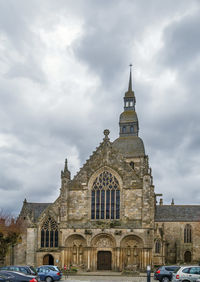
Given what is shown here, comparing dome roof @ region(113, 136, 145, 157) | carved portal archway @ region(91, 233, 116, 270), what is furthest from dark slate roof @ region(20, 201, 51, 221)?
dome roof @ region(113, 136, 145, 157)

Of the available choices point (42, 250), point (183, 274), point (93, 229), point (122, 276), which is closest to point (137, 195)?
point (93, 229)

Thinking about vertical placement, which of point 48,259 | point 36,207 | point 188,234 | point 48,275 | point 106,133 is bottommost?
point 48,259

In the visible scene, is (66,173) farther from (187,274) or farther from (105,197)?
(187,274)

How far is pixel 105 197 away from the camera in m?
44.7

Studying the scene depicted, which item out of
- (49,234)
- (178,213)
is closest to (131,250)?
(49,234)

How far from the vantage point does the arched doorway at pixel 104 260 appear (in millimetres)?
43178

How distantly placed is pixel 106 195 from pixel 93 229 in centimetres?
416

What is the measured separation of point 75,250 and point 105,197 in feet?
22.9

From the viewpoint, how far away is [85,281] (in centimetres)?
3225

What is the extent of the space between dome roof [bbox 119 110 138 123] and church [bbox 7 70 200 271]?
76.8ft

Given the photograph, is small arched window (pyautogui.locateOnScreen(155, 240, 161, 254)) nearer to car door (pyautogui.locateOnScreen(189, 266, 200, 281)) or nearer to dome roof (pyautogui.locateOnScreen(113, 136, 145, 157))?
dome roof (pyautogui.locateOnScreen(113, 136, 145, 157))

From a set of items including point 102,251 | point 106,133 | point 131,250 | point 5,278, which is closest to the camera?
point 5,278

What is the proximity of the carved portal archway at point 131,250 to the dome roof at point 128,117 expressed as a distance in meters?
30.2

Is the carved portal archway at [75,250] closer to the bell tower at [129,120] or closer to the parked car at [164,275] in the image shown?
the parked car at [164,275]
